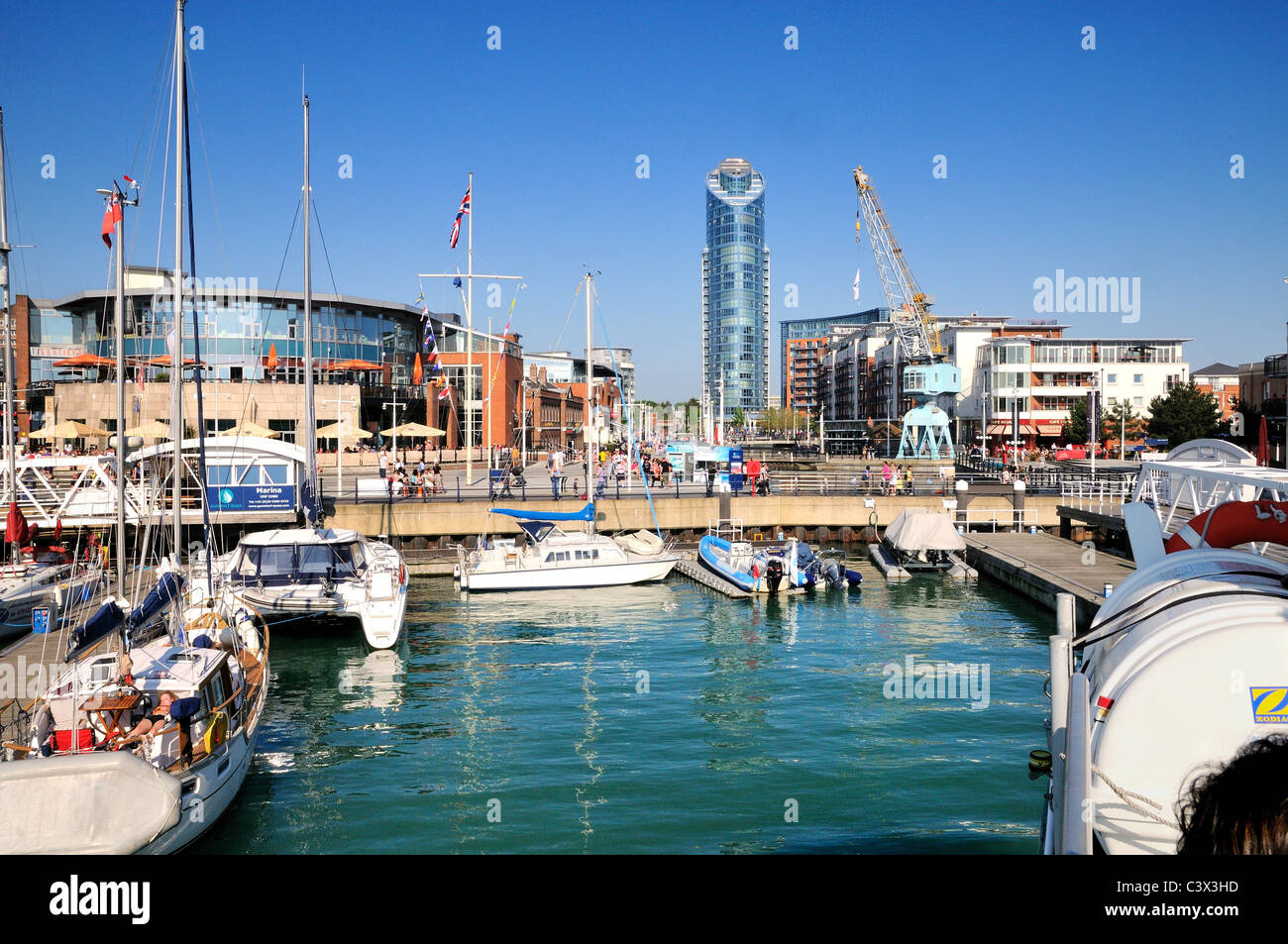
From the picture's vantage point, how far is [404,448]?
66938 millimetres

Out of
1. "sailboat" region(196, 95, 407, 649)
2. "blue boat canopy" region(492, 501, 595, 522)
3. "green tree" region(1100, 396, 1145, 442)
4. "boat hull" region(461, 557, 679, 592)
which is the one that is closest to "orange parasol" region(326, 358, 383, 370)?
"blue boat canopy" region(492, 501, 595, 522)

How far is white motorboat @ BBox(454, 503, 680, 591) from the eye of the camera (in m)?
32.2

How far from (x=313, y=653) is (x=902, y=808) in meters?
16.3

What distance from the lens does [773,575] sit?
31484 millimetres

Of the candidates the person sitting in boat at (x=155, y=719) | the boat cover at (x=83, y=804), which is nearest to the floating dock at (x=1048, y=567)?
the person sitting in boat at (x=155, y=719)

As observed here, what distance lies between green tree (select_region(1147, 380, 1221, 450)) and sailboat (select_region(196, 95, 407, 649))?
6792 cm

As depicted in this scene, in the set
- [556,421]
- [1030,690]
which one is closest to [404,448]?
[556,421]

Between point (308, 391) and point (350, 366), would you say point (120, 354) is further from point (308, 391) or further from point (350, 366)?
point (350, 366)

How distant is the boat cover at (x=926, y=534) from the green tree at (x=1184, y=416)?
1868 inches

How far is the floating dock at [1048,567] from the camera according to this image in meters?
26.1

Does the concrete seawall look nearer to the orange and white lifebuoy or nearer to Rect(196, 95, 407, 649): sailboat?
Rect(196, 95, 407, 649): sailboat

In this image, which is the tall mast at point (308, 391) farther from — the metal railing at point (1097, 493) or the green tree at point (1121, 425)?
the green tree at point (1121, 425)
